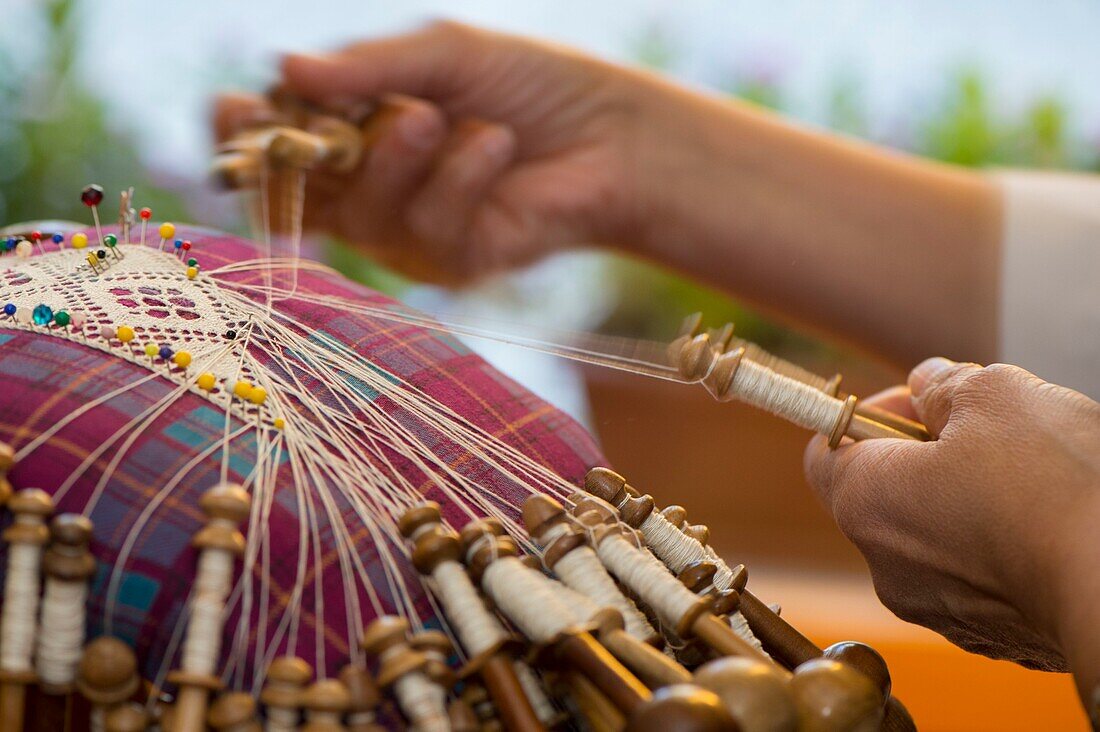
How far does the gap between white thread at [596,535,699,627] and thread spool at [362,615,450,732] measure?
108 millimetres

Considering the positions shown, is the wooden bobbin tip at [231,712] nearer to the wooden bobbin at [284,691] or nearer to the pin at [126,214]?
the wooden bobbin at [284,691]

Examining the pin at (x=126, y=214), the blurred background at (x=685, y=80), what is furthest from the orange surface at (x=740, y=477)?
the pin at (x=126, y=214)

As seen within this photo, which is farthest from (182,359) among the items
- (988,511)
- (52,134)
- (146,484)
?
(52,134)

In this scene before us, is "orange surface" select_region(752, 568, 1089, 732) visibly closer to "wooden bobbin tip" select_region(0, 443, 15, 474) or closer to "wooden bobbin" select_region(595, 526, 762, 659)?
"wooden bobbin" select_region(595, 526, 762, 659)

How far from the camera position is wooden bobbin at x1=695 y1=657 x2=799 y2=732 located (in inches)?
15.0

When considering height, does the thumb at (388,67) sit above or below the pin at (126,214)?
above

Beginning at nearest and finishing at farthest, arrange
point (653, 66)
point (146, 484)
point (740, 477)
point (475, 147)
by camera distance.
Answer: point (146, 484) → point (475, 147) → point (740, 477) → point (653, 66)

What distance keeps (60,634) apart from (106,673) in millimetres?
28

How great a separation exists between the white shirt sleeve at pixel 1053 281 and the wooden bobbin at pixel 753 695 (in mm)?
915

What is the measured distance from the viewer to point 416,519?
468 millimetres

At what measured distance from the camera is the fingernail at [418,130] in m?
1.17

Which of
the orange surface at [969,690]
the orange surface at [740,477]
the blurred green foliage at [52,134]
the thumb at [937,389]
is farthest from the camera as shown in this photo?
the blurred green foliage at [52,134]

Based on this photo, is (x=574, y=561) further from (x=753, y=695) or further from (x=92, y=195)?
(x=92, y=195)

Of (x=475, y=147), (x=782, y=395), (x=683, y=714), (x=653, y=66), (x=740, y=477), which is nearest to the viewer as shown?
(x=683, y=714)
